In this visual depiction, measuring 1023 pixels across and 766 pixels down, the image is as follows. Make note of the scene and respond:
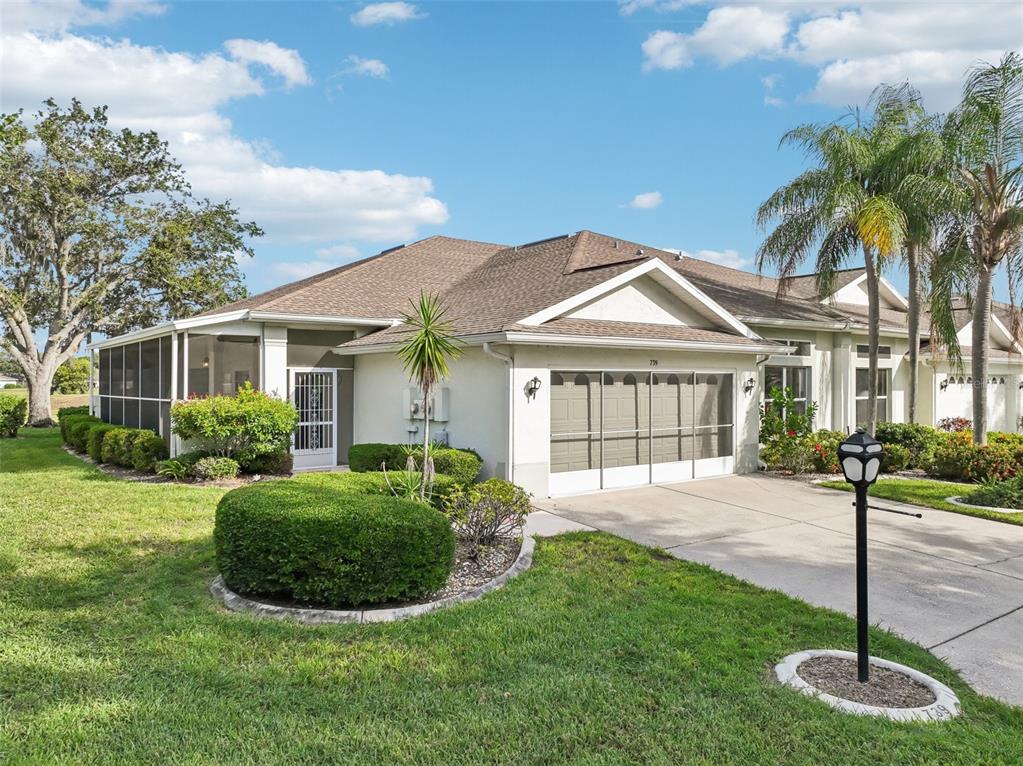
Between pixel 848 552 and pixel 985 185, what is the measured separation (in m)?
9.50

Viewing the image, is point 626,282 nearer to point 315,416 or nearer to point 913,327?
point 315,416

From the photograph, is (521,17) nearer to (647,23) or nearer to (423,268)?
(647,23)

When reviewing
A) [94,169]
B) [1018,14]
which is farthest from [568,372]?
[94,169]

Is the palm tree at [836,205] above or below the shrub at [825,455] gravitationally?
above

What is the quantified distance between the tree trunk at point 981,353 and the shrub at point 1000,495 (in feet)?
6.52

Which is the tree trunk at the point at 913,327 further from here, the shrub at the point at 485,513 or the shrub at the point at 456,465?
the shrub at the point at 485,513

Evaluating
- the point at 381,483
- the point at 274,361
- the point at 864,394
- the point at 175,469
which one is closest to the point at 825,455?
the point at 864,394

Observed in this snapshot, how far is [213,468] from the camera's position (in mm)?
12078

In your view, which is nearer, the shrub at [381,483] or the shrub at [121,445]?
the shrub at [381,483]

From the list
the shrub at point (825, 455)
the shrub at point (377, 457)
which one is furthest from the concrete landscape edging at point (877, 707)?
the shrub at point (825, 455)

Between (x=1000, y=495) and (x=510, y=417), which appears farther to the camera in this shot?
(x=1000, y=495)

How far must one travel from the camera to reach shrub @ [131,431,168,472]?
42.4 ft

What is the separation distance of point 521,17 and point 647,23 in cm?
256

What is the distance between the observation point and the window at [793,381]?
16094 mm
